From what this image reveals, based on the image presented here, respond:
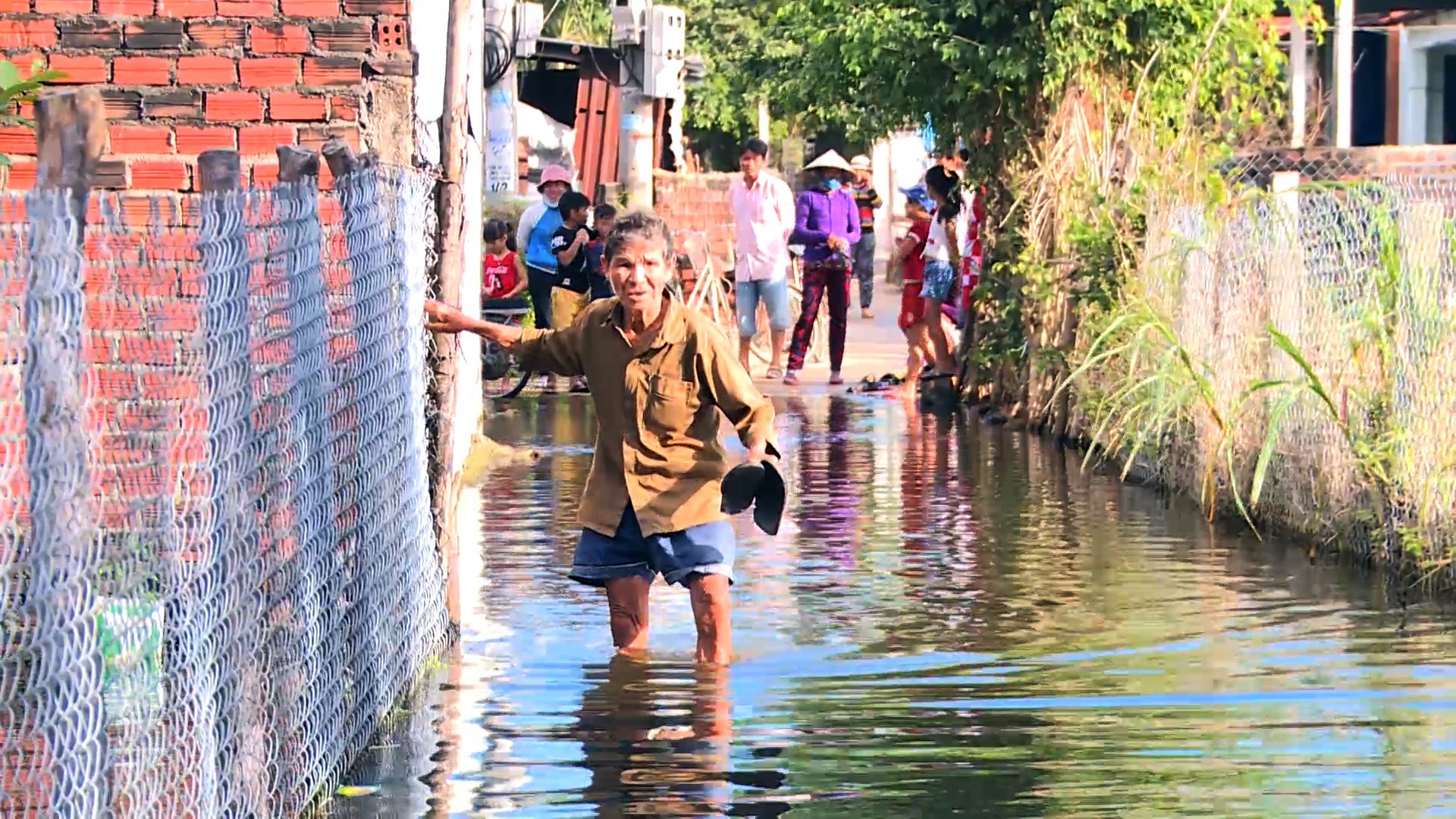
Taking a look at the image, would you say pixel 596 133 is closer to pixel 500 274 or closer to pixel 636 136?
pixel 636 136

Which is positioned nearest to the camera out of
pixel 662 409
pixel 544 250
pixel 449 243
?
pixel 662 409

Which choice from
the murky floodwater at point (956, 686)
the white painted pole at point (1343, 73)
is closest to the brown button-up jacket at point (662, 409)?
the murky floodwater at point (956, 686)

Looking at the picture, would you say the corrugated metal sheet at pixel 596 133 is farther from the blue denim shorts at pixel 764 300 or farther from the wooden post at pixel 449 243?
the wooden post at pixel 449 243

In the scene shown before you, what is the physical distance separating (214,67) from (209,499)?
14.2 feet

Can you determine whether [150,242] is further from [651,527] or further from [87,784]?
[651,527]

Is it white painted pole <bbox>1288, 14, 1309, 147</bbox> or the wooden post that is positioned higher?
white painted pole <bbox>1288, 14, 1309, 147</bbox>

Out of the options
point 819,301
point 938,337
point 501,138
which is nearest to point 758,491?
point 938,337

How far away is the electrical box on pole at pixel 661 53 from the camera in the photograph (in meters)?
24.0

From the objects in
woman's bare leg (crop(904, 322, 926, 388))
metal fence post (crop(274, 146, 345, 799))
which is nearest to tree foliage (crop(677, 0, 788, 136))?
woman's bare leg (crop(904, 322, 926, 388))

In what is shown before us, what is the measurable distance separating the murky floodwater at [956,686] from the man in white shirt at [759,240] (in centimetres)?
669

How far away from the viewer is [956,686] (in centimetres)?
787

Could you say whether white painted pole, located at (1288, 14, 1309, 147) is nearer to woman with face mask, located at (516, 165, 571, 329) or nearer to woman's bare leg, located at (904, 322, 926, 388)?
woman's bare leg, located at (904, 322, 926, 388)

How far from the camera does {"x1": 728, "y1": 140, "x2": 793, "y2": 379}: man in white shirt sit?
18.6 metres

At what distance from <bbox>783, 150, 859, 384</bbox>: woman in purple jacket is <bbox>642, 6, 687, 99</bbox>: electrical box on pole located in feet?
16.1
